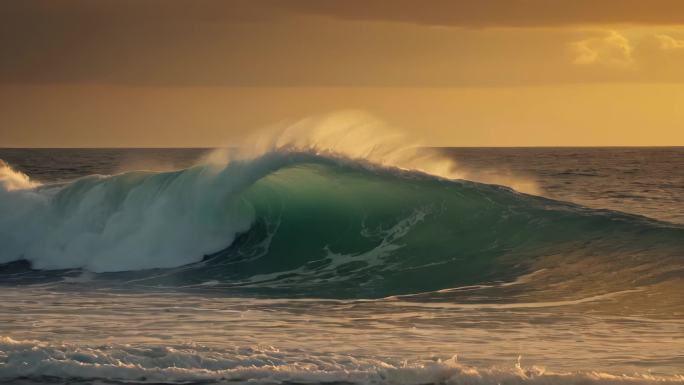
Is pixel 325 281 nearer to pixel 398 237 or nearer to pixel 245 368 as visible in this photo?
pixel 398 237

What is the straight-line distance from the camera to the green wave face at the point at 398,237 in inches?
659

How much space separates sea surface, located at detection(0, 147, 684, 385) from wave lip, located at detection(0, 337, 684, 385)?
0.07ft

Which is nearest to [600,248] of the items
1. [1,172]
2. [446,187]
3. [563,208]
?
[563,208]

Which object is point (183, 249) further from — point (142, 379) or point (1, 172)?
point (142, 379)

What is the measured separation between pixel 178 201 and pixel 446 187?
5.58 meters

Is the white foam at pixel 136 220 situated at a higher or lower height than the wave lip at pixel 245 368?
higher

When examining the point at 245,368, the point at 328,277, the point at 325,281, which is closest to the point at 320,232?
the point at 328,277

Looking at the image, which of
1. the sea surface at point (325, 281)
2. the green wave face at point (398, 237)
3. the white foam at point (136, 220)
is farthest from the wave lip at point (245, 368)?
the white foam at point (136, 220)

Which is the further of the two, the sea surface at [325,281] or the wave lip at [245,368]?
the sea surface at [325,281]

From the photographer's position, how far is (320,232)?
20703 millimetres


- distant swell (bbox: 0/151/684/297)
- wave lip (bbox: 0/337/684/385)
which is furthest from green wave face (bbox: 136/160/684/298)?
wave lip (bbox: 0/337/684/385)

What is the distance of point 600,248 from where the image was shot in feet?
57.6

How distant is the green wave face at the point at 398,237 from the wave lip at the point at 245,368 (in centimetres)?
546

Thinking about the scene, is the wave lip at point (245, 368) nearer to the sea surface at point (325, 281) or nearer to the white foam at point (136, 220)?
the sea surface at point (325, 281)
